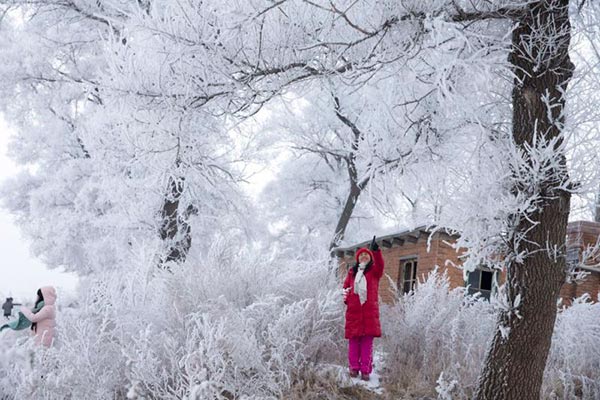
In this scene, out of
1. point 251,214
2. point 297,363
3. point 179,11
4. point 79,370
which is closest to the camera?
point 179,11

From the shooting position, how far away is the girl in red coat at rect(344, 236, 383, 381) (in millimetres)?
6500

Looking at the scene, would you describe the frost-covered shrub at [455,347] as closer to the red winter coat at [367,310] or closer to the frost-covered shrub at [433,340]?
the frost-covered shrub at [433,340]

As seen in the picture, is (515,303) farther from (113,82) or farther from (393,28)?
(113,82)

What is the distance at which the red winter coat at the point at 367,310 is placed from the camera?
6.54 m

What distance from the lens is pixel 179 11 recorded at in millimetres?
5246

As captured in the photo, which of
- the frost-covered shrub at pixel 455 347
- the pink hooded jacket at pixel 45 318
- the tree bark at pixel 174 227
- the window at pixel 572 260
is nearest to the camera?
the window at pixel 572 260

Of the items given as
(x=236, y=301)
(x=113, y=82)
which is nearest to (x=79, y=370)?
(x=236, y=301)

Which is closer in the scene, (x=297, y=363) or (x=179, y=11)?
(x=179, y=11)

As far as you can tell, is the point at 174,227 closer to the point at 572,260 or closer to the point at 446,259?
the point at 446,259

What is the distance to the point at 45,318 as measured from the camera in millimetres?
7188

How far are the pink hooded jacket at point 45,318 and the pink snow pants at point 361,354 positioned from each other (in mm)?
3447

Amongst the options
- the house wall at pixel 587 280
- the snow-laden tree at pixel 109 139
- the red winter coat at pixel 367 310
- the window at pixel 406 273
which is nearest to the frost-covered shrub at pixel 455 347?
the red winter coat at pixel 367 310

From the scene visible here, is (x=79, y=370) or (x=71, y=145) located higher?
(x=71, y=145)

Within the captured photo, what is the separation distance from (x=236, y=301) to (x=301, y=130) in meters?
13.5
